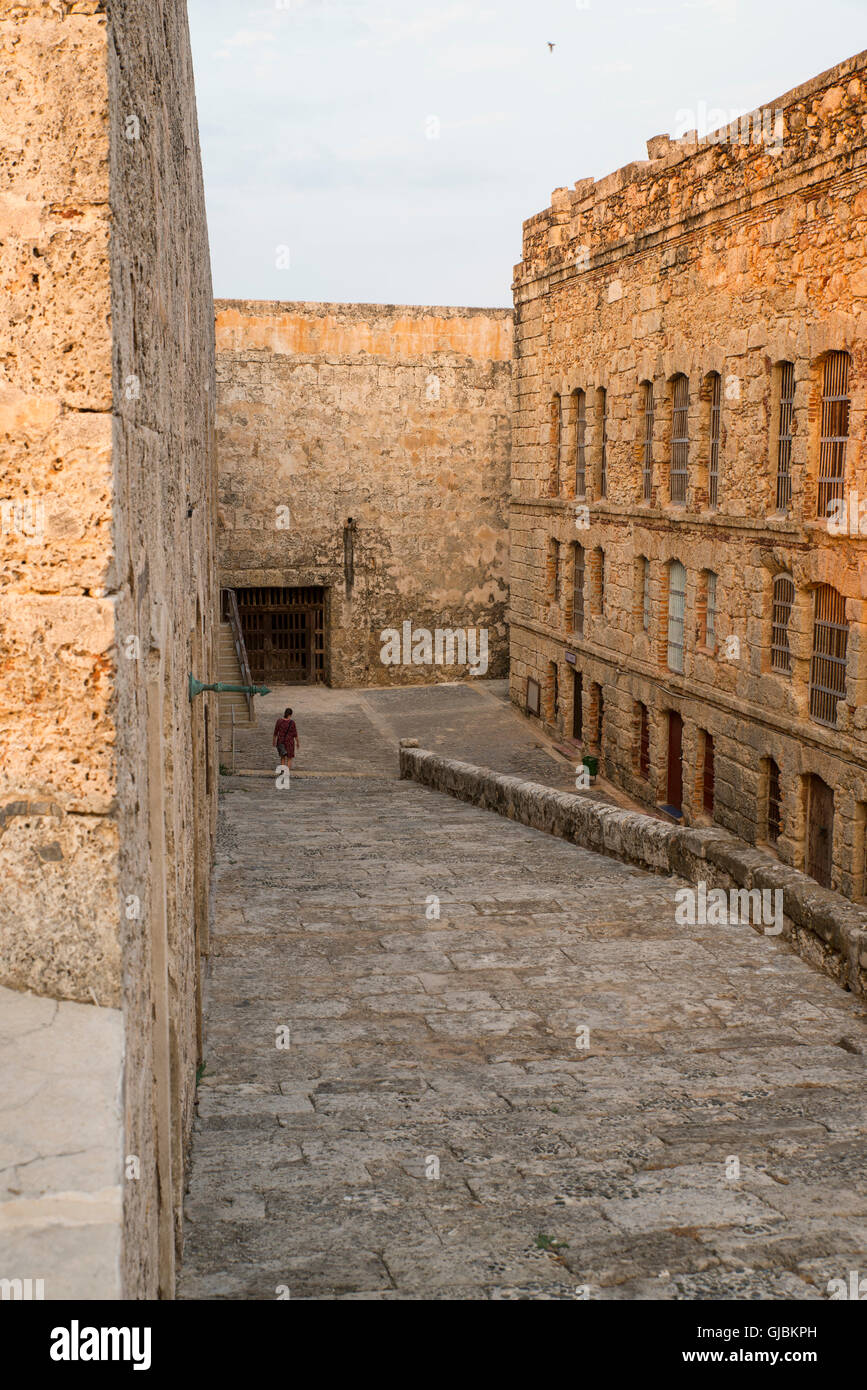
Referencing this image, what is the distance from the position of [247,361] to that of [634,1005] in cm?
2162

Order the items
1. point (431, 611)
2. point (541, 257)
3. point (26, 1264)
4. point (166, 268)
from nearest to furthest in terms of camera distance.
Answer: point (26, 1264), point (166, 268), point (541, 257), point (431, 611)

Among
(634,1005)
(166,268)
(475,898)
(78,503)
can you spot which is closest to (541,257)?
(475,898)

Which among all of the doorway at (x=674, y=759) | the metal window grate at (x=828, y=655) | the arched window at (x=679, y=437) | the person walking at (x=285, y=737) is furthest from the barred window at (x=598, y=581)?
the metal window grate at (x=828, y=655)


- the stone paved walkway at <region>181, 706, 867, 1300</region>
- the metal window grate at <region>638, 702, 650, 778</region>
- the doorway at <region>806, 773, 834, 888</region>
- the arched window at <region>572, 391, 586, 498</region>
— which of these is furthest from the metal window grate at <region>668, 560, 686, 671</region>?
the stone paved walkway at <region>181, 706, 867, 1300</region>

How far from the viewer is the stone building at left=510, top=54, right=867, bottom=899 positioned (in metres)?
14.1

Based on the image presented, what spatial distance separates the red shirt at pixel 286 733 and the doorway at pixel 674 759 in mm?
5424

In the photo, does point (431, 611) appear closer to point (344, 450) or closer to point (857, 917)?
point (344, 450)

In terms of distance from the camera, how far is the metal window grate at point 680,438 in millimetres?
18312

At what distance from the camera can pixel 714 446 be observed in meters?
17.5

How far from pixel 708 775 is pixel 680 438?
480 centimetres

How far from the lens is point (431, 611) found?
28.5m

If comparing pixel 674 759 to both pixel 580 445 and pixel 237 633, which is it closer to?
pixel 580 445

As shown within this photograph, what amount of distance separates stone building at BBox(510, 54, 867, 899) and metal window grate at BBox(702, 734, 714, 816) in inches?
0.9

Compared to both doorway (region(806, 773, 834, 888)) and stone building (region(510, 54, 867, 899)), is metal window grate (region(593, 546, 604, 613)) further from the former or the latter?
doorway (region(806, 773, 834, 888))
